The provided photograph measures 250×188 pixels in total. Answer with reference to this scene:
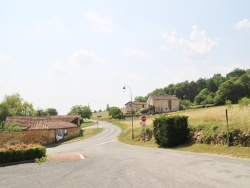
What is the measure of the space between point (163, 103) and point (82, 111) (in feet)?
116

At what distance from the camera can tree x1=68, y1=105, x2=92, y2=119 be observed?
122m

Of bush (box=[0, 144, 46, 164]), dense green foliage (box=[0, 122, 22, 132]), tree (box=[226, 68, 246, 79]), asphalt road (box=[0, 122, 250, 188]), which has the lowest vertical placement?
asphalt road (box=[0, 122, 250, 188])

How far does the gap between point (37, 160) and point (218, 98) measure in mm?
84116

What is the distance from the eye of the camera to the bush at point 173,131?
1193 inches

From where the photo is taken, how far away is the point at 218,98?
95.6 meters

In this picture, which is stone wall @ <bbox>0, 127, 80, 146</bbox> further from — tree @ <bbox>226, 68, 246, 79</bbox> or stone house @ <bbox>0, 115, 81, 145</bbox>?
tree @ <bbox>226, 68, 246, 79</bbox>

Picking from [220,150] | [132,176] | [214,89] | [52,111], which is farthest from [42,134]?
[52,111]

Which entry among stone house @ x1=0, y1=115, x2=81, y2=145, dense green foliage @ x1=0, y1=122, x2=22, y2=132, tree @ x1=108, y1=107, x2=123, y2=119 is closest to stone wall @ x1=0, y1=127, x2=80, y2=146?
stone house @ x1=0, y1=115, x2=81, y2=145

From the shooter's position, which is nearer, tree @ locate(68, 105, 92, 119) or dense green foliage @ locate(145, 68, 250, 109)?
dense green foliage @ locate(145, 68, 250, 109)

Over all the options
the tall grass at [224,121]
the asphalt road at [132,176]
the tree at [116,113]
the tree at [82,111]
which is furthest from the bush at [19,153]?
the tree at [82,111]

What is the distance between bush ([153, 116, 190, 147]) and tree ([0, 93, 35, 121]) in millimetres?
76523

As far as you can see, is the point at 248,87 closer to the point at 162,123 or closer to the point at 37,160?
the point at 162,123

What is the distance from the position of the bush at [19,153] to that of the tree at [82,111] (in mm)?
100572

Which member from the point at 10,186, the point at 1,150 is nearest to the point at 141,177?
the point at 10,186
